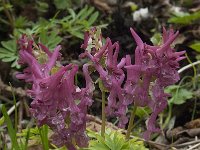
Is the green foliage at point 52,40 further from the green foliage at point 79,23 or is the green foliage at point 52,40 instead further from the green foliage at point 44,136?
the green foliage at point 44,136

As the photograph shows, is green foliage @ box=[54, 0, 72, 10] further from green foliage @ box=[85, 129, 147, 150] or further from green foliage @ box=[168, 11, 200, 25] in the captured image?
green foliage @ box=[85, 129, 147, 150]

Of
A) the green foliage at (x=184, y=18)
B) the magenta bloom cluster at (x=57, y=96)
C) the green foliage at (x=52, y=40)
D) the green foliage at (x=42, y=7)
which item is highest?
the green foliage at (x=42, y=7)

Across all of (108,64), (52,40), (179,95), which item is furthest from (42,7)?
(108,64)

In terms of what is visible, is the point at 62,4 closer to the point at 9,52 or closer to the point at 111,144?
the point at 9,52

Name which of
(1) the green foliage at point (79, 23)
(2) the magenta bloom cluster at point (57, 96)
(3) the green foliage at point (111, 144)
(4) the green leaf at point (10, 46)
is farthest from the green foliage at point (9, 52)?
(3) the green foliage at point (111, 144)

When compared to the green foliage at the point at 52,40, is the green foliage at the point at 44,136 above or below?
below

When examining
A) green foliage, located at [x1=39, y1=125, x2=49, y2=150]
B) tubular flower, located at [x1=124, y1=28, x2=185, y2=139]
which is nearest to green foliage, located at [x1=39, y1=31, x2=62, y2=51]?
green foliage, located at [x1=39, y1=125, x2=49, y2=150]
